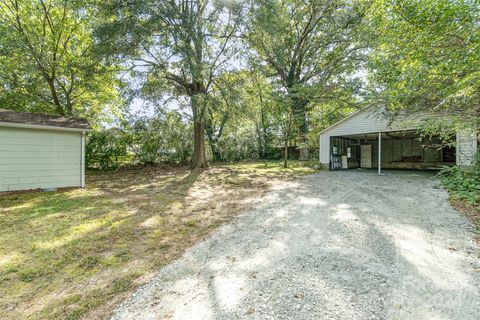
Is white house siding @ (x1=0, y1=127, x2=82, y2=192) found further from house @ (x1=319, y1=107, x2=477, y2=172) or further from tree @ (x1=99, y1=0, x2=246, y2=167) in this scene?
house @ (x1=319, y1=107, x2=477, y2=172)

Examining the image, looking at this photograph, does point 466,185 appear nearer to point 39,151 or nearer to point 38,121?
point 39,151

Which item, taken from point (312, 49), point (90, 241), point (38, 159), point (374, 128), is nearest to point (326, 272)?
point (90, 241)

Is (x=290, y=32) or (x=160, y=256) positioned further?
(x=290, y=32)

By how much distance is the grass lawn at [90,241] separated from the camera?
7.76ft

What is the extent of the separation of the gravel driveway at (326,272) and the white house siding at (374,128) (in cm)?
508

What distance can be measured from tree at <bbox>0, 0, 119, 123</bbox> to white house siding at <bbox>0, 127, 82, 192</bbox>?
4124mm

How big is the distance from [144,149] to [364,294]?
47.3 feet

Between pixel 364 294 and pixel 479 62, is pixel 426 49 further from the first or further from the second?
pixel 364 294

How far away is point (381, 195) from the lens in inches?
256

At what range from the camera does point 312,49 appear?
54.2ft

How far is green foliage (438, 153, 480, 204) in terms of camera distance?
18.3ft

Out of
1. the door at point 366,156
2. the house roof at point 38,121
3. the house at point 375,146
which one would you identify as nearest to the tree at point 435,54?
the house at point 375,146

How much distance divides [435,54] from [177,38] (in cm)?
882

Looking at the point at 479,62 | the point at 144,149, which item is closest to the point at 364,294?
the point at 479,62
